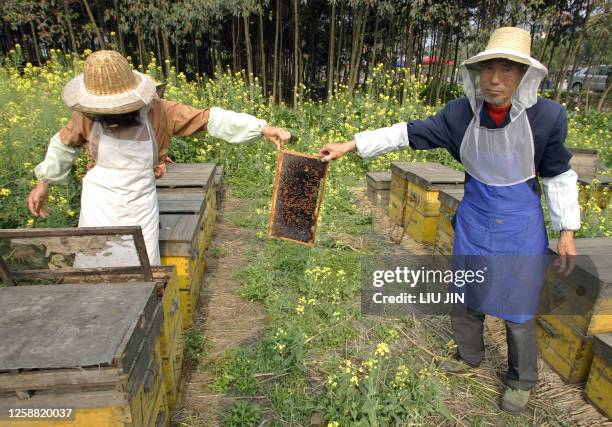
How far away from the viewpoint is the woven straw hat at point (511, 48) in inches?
74.6

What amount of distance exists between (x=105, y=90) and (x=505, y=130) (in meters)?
1.99

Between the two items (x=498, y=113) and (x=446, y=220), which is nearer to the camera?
(x=498, y=113)

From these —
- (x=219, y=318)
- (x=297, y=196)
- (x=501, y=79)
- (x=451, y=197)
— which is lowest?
(x=219, y=318)

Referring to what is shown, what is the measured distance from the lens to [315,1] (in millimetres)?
9820

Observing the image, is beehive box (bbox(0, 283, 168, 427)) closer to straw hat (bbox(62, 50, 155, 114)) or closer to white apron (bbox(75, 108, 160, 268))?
white apron (bbox(75, 108, 160, 268))

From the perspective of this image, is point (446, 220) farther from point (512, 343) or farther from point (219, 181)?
point (219, 181)

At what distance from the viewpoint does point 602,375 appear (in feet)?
7.45

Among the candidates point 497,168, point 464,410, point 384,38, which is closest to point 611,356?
point 464,410

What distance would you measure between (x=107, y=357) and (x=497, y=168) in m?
1.93

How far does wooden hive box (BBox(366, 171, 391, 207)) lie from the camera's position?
522 centimetres

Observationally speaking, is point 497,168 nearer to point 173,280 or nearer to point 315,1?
point 173,280

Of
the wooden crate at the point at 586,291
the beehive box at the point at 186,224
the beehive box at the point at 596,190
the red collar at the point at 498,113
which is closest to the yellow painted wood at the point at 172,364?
the beehive box at the point at 186,224

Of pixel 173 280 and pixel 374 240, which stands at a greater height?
pixel 173 280

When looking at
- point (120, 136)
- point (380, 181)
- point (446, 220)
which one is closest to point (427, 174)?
point (446, 220)
